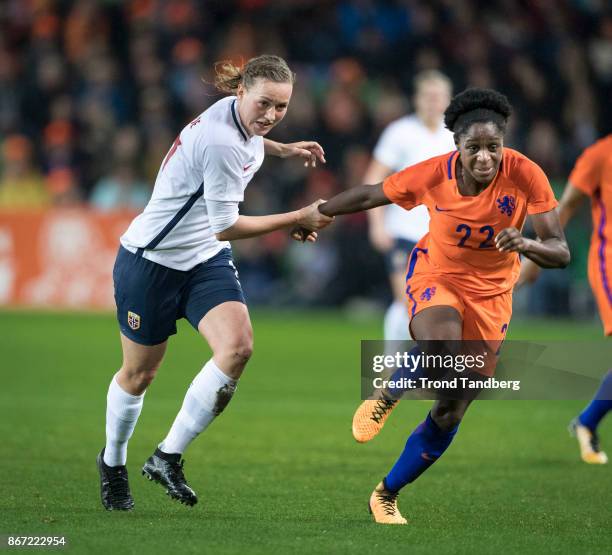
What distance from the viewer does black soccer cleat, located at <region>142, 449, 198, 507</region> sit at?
225 inches

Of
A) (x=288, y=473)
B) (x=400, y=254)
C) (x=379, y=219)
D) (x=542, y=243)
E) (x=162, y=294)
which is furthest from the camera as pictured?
(x=379, y=219)

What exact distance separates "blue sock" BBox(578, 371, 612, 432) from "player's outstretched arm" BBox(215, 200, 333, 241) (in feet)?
8.79

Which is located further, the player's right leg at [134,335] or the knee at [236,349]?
the player's right leg at [134,335]

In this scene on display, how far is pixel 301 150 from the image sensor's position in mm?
6379

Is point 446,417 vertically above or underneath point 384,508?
above

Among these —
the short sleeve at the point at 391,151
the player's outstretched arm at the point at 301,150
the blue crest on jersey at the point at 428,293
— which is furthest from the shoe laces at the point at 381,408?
the short sleeve at the point at 391,151

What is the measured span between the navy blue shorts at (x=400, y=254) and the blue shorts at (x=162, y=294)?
4.12 meters

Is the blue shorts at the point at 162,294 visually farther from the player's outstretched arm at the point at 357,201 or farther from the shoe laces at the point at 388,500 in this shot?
the shoe laces at the point at 388,500

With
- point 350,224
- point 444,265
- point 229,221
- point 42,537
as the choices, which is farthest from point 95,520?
point 350,224

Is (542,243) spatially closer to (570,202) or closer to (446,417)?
(446,417)

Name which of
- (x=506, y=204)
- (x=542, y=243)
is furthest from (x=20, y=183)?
(x=542, y=243)

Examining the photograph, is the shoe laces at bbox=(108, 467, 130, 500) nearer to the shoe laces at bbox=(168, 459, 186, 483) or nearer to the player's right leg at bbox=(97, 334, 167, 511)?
the player's right leg at bbox=(97, 334, 167, 511)

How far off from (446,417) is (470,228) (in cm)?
88

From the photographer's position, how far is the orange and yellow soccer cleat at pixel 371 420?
5.95 m
